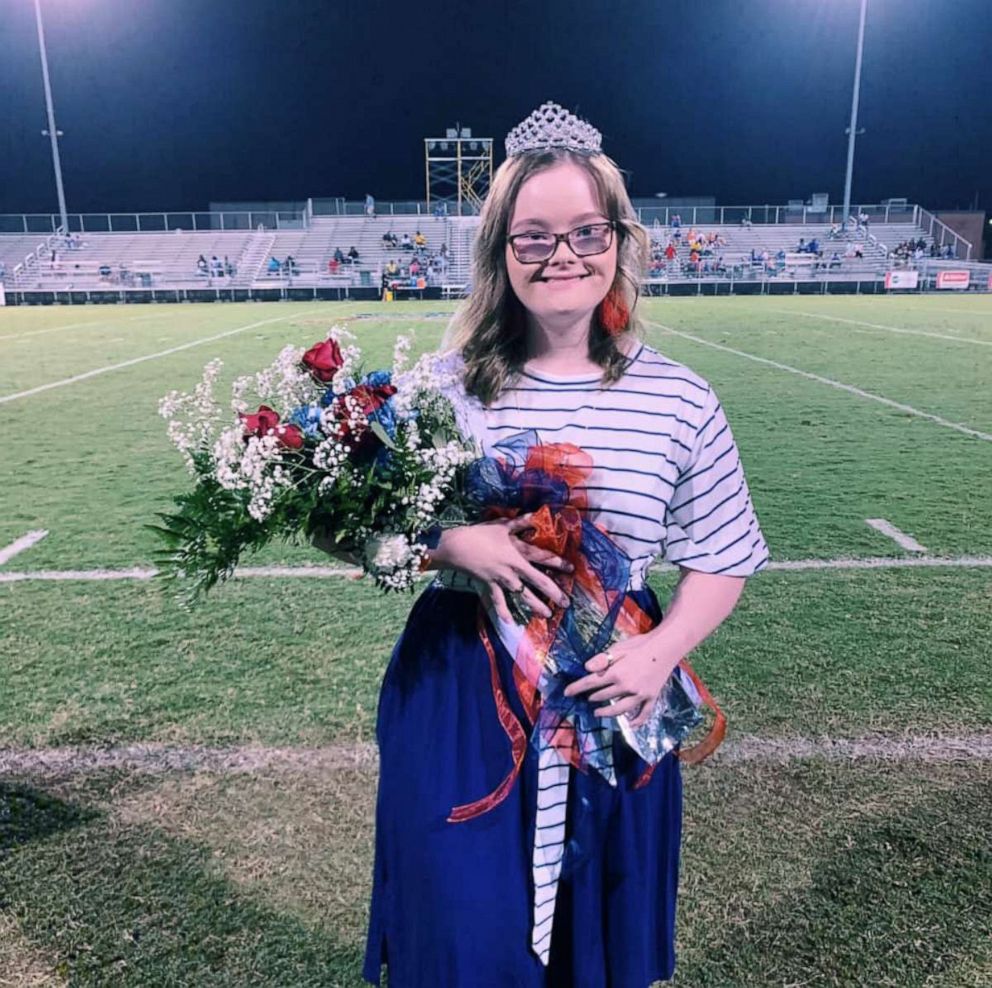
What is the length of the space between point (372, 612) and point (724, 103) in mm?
36537

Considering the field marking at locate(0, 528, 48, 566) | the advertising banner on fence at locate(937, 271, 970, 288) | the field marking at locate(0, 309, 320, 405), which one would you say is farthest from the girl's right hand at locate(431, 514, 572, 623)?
the advertising banner on fence at locate(937, 271, 970, 288)

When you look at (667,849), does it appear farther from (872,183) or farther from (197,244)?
(872,183)

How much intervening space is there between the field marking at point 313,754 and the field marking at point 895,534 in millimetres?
1804

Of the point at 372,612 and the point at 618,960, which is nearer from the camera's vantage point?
the point at 618,960

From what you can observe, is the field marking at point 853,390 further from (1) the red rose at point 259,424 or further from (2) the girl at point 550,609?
(1) the red rose at point 259,424

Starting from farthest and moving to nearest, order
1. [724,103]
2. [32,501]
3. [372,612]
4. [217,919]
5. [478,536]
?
1. [724,103]
2. [32,501]
3. [372,612]
4. [217,919]
5. [478,536]

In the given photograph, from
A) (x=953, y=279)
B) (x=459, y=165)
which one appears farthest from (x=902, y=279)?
(x=459, y=165)

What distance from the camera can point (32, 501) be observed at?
5.31m

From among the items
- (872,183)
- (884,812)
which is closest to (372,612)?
(884,812)

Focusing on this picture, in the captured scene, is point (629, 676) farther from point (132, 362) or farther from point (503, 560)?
point (132, 362)

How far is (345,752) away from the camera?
2.67 meters

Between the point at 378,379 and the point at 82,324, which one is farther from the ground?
the point at 378,379

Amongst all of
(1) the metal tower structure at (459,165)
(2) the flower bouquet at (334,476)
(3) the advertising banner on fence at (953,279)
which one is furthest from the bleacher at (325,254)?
(2) the flower bouquet at (334,476)

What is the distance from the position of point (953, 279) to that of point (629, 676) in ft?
94.9
